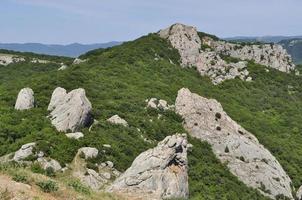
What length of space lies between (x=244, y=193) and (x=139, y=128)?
39.8 feet

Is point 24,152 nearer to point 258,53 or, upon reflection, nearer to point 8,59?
point 258,53

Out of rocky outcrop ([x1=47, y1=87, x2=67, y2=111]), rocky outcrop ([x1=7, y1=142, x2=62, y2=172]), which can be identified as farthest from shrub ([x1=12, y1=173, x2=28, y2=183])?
rocky outcrop ([x1=47, y1=87, x2=67, y2=111])

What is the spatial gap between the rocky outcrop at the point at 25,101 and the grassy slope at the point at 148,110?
0.93 meters

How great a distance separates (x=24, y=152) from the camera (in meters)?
37.6

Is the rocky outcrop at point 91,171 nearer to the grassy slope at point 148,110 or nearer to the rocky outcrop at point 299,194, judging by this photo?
the grassy slope at point 148,110

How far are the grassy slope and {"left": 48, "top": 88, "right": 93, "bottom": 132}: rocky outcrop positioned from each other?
1094mm

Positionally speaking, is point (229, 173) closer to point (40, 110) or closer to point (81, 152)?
point (81, 152)

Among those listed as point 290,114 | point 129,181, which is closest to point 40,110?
point 129,181

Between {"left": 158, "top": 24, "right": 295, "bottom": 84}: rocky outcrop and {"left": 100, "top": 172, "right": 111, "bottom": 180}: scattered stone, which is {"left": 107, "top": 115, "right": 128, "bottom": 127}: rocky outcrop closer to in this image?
{"left": 100, "top": 172, "right": 111, "bottom": 180}: scattered stone

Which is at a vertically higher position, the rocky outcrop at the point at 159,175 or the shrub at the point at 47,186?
the shrub at the point at 47,186

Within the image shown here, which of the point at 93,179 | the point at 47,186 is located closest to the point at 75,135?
the point at 93,179

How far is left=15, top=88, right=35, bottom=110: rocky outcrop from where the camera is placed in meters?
48.2

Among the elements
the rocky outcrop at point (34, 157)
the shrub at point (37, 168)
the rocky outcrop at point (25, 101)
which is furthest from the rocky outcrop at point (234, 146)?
the shrub at point (37, 168)

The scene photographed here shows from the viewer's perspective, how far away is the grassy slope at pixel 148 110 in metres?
42.4
